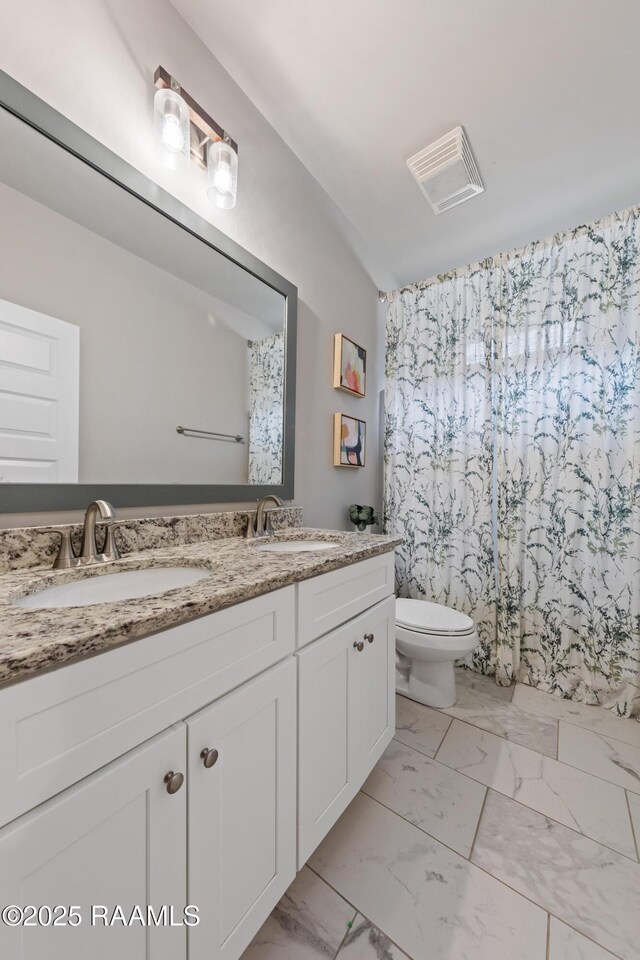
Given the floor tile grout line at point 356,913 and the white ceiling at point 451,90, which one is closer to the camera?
the floor tile grout line at point 356,913

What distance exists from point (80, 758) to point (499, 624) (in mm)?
2027

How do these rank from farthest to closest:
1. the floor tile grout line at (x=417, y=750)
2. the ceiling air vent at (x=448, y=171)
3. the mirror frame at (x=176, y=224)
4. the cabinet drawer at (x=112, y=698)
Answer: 1. the ceiling air vent at (x=448, y=171)
2. the floor tile grout line at (x=417, y=750)
3. the mirror frame at (x=176, y=224)
4. the cabinet drawer at (x=112, y=698)

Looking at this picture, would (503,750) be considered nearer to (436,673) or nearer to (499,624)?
(436,673)

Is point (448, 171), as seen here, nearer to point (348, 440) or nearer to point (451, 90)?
point (451, 90)

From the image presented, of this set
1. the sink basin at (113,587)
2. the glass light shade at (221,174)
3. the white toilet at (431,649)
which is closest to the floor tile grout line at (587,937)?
the white toilet at (431,649)

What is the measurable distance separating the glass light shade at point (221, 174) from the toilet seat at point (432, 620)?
1837 mm

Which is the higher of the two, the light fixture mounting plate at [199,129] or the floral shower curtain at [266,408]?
the light fixture mounting plate at [199,129]

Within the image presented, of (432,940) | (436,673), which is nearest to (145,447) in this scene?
(432,940)

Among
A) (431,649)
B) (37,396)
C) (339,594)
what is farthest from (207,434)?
(431,649)

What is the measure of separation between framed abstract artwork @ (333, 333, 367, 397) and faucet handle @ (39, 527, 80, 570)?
1418mm

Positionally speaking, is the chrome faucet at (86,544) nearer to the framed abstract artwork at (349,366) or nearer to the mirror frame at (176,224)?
the mirror frame at (176,224)

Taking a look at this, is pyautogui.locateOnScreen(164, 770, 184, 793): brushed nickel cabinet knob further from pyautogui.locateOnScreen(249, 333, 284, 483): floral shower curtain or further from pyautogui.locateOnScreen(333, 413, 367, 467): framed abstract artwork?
pyautogui.locateOnScreen(333, 413, 367, 467): framed abstract artwork

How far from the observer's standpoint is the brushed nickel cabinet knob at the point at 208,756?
633 mm

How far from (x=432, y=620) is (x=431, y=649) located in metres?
0.15
